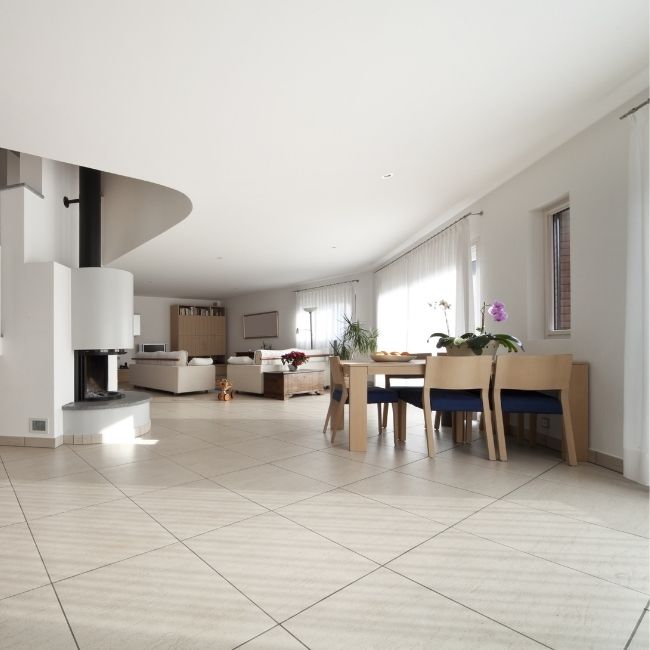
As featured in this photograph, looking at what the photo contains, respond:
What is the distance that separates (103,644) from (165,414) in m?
4.60

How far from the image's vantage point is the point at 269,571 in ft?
5.48

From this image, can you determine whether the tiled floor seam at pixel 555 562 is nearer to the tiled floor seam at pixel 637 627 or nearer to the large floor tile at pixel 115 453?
the tiled floor seam at pixel 637 627

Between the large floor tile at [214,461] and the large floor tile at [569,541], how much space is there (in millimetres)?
1684

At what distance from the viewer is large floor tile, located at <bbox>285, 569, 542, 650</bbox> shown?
4.17ft

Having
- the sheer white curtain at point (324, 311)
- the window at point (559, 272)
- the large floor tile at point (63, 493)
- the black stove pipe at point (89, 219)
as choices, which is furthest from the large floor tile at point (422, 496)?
the sheer white curtain at point (324, 311)

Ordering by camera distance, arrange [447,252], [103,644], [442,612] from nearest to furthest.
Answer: [103,644] → [442,612] → [447,252]

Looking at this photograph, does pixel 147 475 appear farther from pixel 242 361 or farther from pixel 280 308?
pixel 280 308

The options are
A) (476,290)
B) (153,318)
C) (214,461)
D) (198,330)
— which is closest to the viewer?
(214,461)

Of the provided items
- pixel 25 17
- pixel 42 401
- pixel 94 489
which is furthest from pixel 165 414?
pixel 25 17

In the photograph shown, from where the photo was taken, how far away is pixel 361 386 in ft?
11.7

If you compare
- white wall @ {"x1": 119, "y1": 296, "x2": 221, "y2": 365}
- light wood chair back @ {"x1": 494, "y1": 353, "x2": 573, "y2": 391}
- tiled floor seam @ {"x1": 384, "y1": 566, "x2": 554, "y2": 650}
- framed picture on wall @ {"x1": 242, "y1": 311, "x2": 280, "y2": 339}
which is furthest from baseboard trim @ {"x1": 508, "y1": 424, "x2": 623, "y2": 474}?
white wall @ {"x1": 119, "y1": 296, "x2": 221, "y2": 365}

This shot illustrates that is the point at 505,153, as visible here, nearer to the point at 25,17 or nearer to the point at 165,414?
the point at 25,17

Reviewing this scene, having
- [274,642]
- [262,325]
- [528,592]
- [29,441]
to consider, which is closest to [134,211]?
[29,441]

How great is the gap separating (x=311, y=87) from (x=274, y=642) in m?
2.66
